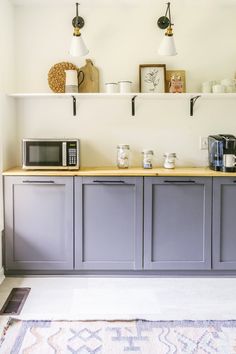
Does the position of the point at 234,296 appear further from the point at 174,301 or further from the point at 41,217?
the point at 41,217

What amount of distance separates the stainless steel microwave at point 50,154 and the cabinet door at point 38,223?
154 millimetres

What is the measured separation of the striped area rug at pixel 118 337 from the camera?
6.50 feet

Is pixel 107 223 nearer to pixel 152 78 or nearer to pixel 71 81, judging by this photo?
pixel 71 81

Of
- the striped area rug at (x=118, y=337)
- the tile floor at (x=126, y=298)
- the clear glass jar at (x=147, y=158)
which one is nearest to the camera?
the striped area rug at (x=118, y=337)

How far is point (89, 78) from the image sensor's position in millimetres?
3219

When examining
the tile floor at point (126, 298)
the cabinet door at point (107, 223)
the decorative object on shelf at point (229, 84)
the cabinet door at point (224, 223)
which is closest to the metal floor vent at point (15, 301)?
the tile floor at point (126, 298)

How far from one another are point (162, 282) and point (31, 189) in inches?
47.7

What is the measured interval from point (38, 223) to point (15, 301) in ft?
1.98

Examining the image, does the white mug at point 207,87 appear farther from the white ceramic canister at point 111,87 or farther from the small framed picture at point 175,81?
the white ceramic canister at point 111,87

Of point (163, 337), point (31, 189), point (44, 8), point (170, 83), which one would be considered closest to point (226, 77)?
point (170, 83)

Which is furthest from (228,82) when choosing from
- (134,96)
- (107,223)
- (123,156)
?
(107,223)

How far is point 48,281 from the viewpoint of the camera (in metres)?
2.89

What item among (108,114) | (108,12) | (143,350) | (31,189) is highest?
(108,12)

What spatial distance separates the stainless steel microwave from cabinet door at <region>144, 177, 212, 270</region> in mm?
613
